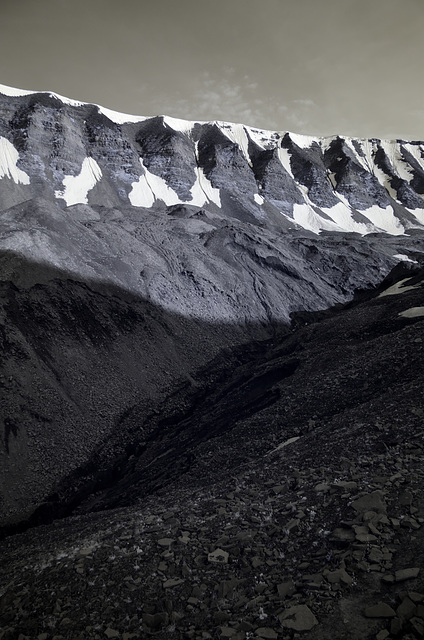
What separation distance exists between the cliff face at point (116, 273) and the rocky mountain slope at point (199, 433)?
6.1 inches

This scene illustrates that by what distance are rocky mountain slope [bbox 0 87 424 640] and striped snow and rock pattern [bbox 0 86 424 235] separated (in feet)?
102

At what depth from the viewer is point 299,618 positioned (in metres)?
5.59

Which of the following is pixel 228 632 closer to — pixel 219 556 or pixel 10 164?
pixel 219 556

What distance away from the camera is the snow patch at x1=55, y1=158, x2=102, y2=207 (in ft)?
237

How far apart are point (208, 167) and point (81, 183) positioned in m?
31.7

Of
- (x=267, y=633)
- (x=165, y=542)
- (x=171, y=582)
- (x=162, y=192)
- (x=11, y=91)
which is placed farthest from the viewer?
(x=162, y=192)

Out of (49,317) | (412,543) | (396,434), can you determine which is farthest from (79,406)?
(412,543)

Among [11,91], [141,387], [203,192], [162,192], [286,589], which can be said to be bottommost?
[286,589]

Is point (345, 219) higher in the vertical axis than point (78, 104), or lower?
lower

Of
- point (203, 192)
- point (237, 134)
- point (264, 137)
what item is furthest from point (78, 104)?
point (264, 137)

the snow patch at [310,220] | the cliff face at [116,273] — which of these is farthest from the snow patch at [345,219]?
the cliff face at [116,273]

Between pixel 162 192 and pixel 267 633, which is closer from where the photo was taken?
pixel 267 633

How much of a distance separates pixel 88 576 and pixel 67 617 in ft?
3.11

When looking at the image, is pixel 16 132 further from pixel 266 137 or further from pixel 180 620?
pixel 180 620
